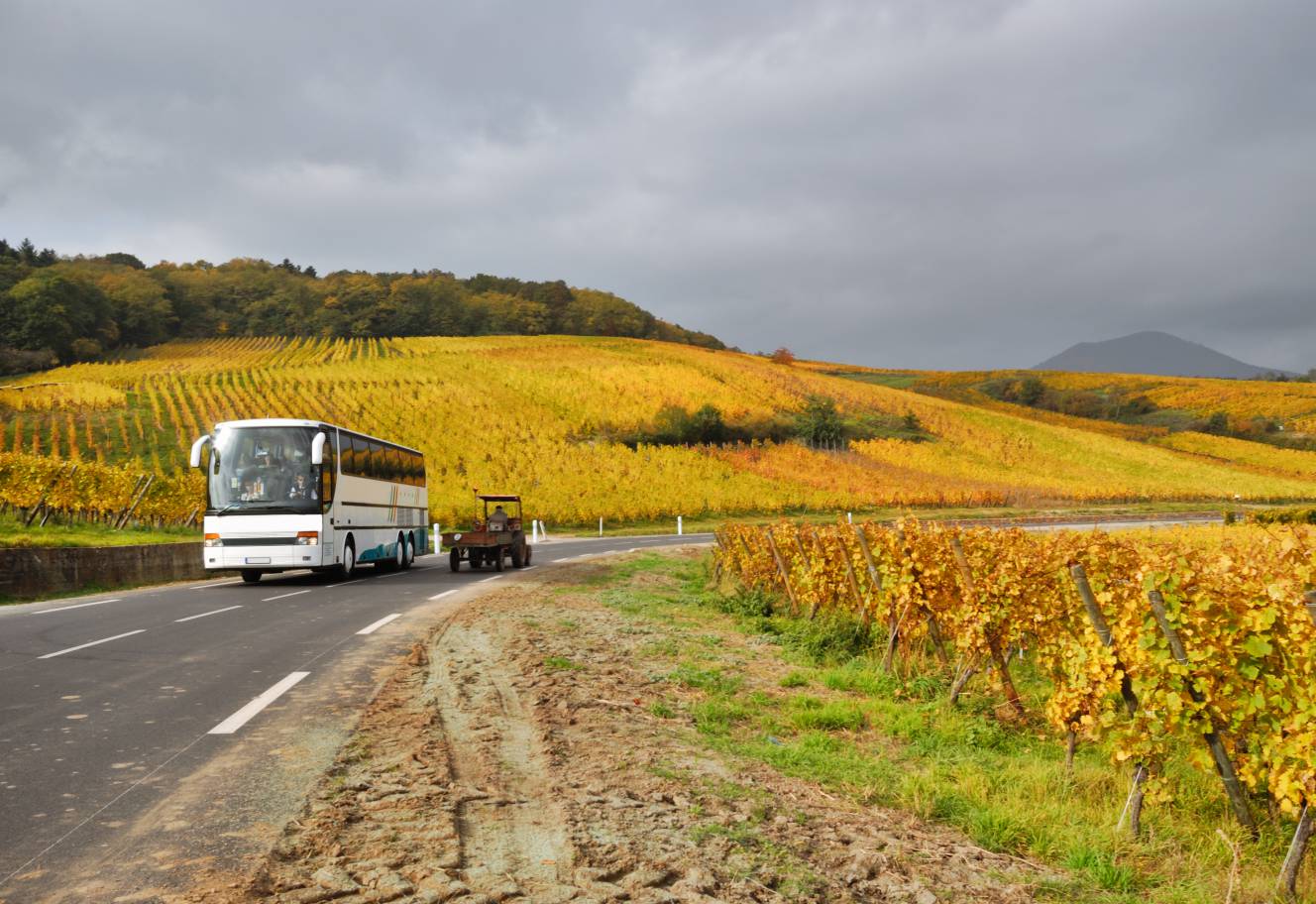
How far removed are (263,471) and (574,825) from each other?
53.5 ft

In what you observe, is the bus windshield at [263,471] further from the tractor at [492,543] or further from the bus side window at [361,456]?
the tractor at [492,543]

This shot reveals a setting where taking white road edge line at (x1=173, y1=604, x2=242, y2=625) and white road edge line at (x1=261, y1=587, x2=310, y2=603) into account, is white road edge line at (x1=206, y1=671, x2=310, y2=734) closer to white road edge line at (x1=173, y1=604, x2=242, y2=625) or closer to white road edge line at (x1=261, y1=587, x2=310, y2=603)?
white road edge line at (x1=173, y1=604, x2=242, y2=625)

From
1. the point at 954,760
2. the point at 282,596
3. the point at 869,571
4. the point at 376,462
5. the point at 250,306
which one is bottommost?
the point at 954,760

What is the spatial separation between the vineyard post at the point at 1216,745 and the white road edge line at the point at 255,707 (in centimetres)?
664

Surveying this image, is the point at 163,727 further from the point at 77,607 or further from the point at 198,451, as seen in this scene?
the point at 198,451

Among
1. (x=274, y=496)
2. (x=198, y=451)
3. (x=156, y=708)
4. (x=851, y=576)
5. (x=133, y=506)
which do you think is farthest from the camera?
(x=133, y=506)

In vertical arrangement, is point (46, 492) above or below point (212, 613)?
above

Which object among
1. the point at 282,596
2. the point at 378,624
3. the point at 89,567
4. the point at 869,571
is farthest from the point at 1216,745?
the point at 89,567

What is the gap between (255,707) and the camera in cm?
732

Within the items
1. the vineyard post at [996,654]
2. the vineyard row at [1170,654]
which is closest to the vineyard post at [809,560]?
the vineyard row at [1170,654]

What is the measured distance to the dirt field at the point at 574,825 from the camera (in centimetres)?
397

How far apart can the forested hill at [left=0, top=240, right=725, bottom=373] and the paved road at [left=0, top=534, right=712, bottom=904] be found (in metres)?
74.5

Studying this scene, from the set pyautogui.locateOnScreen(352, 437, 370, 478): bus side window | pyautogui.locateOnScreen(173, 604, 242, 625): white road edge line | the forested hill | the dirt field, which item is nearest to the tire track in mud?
the dirt field

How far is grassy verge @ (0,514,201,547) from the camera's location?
22234 millimetres
